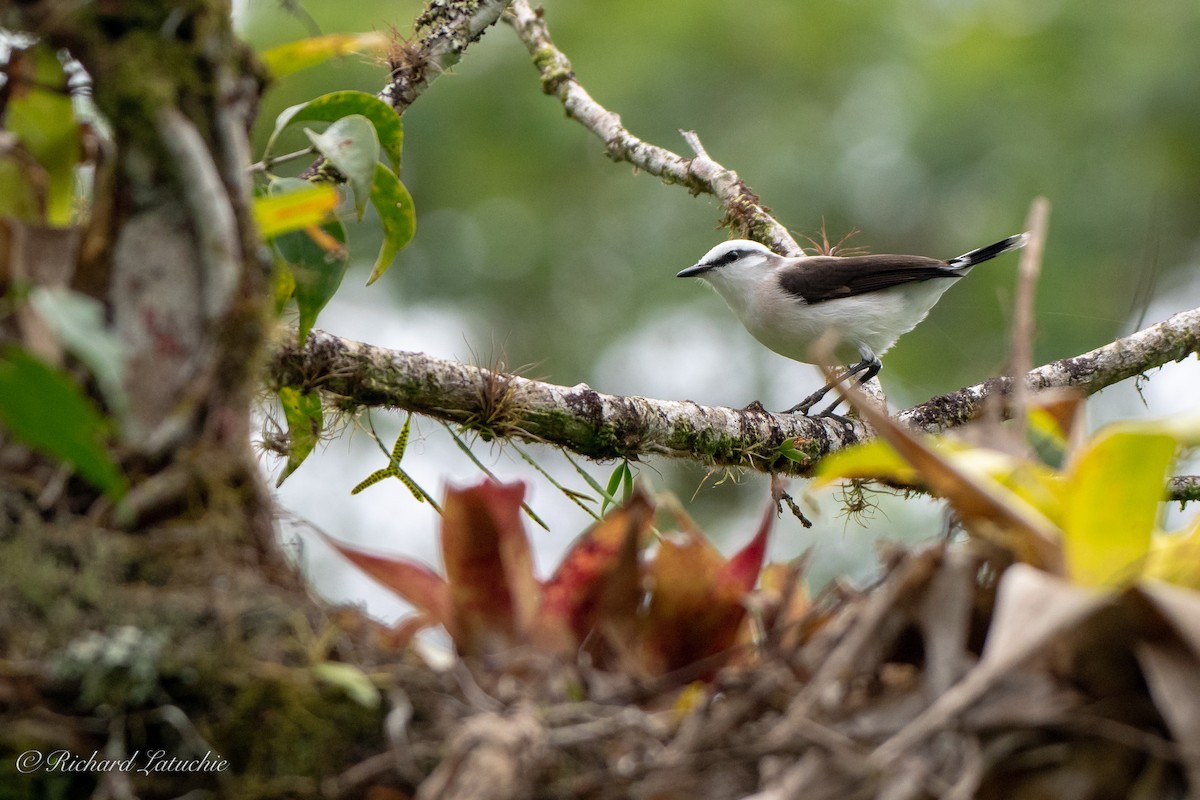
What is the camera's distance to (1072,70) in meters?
10.0

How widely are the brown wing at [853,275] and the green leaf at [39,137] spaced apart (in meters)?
4.75

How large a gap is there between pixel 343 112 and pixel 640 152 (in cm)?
222

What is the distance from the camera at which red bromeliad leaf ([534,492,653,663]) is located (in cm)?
139

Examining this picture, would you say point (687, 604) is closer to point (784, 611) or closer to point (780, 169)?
point (784, 611)

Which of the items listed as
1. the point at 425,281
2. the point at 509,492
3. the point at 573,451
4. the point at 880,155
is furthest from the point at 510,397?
the point at 425,281

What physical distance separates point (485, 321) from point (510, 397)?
8.73m

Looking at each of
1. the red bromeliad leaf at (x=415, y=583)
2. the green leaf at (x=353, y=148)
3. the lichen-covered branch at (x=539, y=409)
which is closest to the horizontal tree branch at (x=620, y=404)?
the lichen-covered branch at (x=539, y=409)

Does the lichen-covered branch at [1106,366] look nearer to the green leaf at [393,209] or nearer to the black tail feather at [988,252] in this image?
the black tail feather at [988,252]

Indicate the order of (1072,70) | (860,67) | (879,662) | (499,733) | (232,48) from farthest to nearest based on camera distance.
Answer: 1. (860,67)
2. (1072,70)
3. (232,48)
4. (879,662)
5. (499,733)

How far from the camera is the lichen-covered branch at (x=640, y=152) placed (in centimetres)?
413

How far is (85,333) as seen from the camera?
110 centimetres

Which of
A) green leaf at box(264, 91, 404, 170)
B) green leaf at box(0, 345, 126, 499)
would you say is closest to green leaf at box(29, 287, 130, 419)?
green leaf at box(0, 345, 126, 499)

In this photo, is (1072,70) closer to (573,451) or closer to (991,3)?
(991,3)

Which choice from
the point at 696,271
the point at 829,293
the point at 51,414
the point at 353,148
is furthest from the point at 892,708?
the point at 696,271
